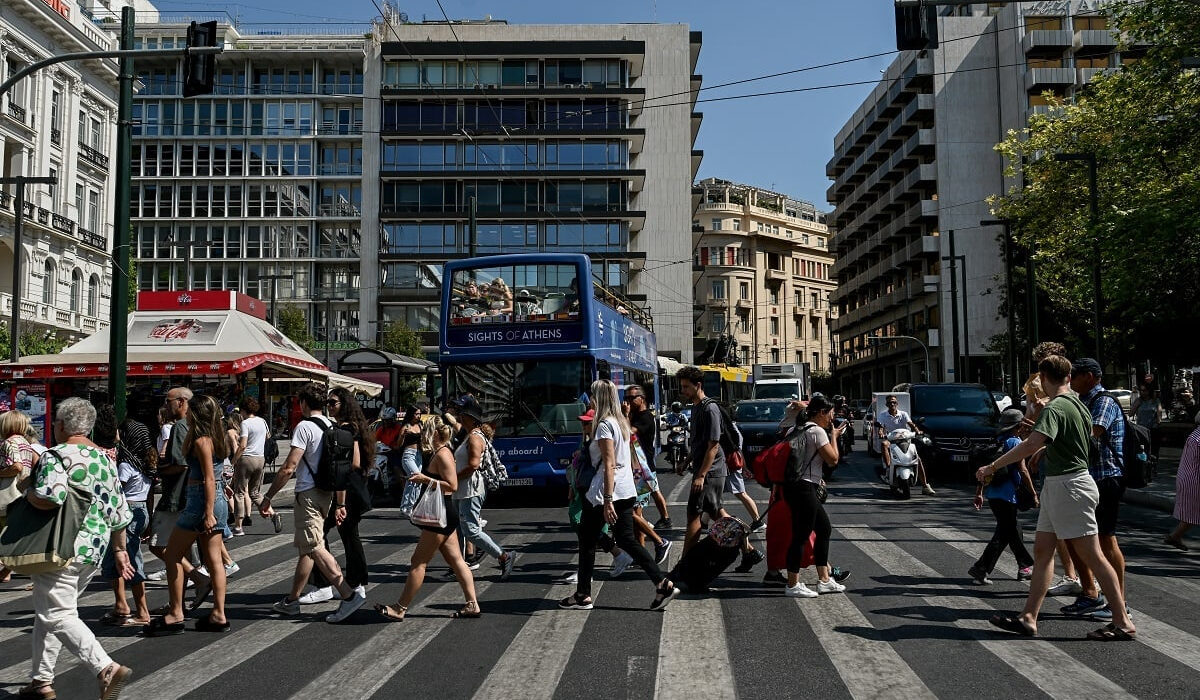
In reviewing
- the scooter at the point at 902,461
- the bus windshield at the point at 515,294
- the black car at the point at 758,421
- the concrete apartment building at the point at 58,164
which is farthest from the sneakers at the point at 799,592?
the concrete apartment building at the point at 58,164

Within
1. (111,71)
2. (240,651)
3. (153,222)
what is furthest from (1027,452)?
(153,222)

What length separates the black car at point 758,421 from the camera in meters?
21.4

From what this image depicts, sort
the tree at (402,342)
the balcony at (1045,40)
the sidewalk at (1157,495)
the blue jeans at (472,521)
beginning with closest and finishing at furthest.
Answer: the blue jeans at (472,521), the sidewalk at (1157,495), the tree at (402,342), the balcony at (1045,40)

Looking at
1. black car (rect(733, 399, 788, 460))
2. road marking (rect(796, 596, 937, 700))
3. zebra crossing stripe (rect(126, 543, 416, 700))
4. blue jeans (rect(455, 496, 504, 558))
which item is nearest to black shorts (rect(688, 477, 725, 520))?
road marking (rect(796, 596, 937, 700))

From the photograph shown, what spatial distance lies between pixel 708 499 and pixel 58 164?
149 ft

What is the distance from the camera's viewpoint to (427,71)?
207 feet

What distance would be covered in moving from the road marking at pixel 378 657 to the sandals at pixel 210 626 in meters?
1.10

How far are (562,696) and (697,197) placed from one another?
9358 centimetres

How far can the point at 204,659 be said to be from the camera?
6.29 m

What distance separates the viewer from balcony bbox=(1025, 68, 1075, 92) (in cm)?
6000

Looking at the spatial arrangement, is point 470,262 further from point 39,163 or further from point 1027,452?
point 39,163

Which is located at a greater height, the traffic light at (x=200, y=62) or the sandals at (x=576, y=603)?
the traffic light at (x=200, y=62)

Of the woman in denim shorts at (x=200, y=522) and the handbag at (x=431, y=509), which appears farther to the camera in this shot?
the handbag at (x=431, y=509)

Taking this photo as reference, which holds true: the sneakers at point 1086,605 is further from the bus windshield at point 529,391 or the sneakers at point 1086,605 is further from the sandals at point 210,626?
the bus windshield at point 529,391
